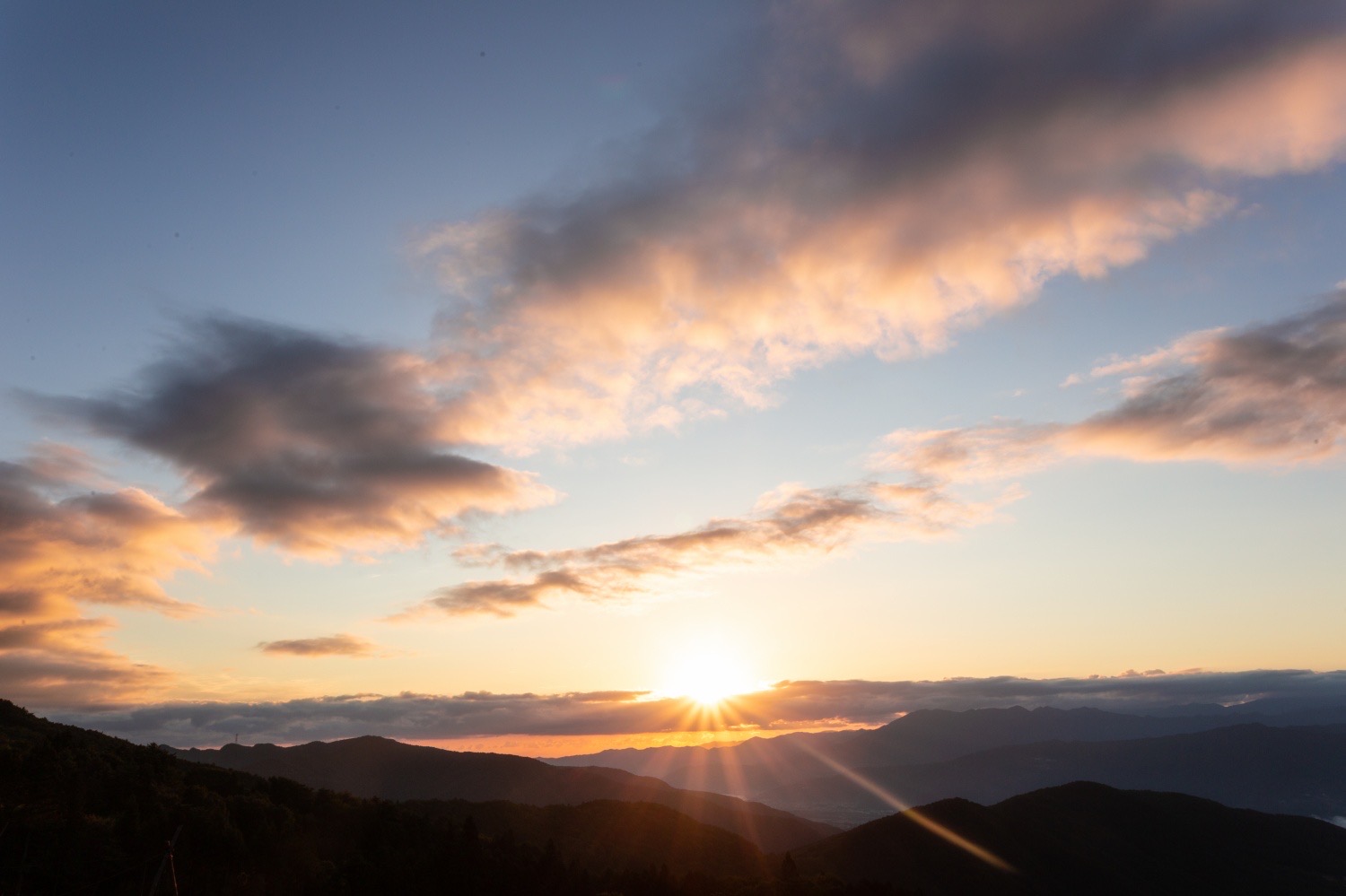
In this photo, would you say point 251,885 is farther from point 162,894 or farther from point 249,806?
point 249,806

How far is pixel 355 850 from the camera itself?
103438 millimetres

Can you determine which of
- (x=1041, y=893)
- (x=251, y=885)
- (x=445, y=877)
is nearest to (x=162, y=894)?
(x=251, y=885)

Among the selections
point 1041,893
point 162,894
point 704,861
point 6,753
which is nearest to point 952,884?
point 1041,893

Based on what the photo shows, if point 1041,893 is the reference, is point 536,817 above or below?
above

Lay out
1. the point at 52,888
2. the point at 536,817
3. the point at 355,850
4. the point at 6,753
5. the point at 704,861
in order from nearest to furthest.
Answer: the point at 52,888
the point at 6,753
the point at 355,850
the point at 704,861
the point at 536,817

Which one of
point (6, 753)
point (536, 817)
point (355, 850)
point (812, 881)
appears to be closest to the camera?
point (6, 753)

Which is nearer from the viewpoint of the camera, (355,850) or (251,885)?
(251,885)

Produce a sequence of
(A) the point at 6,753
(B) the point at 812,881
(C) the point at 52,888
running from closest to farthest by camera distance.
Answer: (C) the point at 52,888, (A) the point at 6,753, (B) the point at 812,881

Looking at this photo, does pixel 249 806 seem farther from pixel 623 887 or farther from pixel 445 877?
pixel 623 887

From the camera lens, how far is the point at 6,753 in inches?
3105

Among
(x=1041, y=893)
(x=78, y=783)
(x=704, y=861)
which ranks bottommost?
(x=1041, y=893)

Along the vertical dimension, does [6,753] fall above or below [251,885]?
above

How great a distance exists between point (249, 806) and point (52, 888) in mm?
30722

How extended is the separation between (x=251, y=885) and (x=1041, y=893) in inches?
7034
